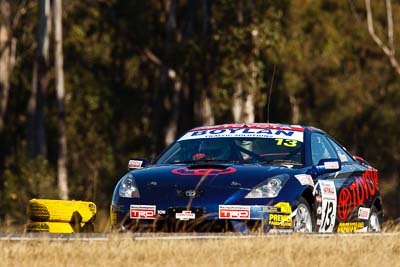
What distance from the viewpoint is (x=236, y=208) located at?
10703mm

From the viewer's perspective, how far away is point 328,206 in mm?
11664

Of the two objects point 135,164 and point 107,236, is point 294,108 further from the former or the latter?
point 107,236

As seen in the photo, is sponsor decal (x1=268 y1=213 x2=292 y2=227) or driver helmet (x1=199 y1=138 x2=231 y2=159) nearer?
sponsor decal (x1=268 y1=213 x2=292 y2=227)

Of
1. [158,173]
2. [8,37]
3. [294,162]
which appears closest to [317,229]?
[294,162]

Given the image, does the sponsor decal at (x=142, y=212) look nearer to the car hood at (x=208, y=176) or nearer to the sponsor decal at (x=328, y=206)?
the car hood at (x=208, y=176)

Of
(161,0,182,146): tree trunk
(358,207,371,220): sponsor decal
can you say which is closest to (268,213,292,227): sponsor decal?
(358,207,371,220): sponsor decal

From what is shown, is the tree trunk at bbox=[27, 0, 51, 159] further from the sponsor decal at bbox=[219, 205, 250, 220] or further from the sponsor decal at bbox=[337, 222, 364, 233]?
the sponsor decal at bbox=[219, 205, 250, 220]

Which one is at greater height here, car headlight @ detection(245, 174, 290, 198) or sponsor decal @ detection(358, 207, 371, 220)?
car headlight @ detection(245, 174, 290, 198)

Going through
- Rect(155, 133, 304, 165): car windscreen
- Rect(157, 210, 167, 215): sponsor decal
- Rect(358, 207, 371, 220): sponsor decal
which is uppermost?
Rect(155, 133, 304, 165): car windscreen

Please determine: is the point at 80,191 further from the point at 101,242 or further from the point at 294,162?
the point at 101,242

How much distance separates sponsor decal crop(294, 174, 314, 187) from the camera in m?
11.1

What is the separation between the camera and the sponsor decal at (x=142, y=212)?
10891 mm

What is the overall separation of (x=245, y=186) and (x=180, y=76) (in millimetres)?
29109

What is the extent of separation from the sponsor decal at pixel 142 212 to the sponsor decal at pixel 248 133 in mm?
1563
